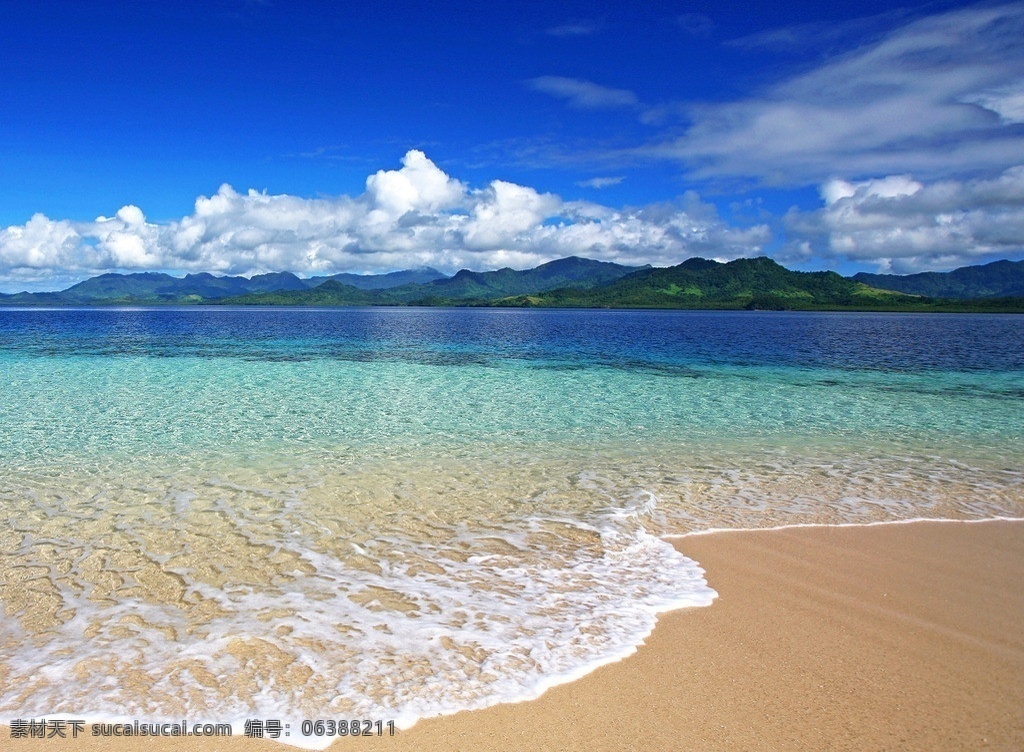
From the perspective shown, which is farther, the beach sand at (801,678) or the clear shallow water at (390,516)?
the clear shallow water at (390,516)

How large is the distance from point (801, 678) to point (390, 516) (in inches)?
285

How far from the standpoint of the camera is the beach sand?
205 inches

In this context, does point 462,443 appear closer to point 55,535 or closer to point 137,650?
point 55,535

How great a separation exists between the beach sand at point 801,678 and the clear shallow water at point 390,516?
39 cm

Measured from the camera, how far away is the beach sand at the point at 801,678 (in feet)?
17.0

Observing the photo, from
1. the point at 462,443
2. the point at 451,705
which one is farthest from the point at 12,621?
the point at 462,443

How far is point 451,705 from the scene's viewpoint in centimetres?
564

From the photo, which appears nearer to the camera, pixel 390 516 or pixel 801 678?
pixel 801 678

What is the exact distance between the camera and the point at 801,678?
6098 mm

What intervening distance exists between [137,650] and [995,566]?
11.3 metres

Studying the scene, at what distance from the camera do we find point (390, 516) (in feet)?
36.9

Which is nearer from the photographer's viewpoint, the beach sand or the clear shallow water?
Answer: the beach sand

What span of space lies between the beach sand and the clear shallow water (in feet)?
1.29

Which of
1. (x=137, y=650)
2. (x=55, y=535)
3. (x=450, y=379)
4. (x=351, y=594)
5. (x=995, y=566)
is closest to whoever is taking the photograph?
(x=137, y=650)
